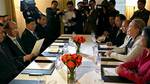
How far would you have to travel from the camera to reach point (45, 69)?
104 inches

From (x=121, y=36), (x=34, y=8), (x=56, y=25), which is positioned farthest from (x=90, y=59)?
(x=34, y=8)

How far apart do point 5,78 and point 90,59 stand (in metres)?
1.00

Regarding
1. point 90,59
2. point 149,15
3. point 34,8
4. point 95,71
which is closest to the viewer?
point 95,71

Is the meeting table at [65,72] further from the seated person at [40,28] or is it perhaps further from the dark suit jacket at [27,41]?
the seated person at [40,28]

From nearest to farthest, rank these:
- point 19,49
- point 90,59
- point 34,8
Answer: point 90,59
point 19,49
point 34,8

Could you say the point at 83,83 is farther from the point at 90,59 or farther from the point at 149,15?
the point at 149,15

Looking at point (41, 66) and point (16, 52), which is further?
point (16, 52)

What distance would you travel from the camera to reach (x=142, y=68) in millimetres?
2398

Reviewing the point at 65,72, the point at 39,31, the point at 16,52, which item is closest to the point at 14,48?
the point at 16,52

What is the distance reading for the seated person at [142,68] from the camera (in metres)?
2.23

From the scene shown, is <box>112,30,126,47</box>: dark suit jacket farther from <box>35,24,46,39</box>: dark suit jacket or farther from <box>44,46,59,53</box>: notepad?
<box>35,24,46,39</box>: dark suit jacket

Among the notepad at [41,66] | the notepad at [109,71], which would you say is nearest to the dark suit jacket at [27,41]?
the notepad at [41,66]

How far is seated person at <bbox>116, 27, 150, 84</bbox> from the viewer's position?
2.23 m

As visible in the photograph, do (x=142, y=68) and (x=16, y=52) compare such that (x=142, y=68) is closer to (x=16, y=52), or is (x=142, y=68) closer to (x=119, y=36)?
(x=16, y=52)
